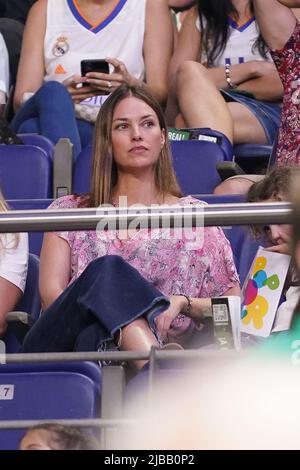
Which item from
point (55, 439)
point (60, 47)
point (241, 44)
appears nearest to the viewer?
point (55, 439)

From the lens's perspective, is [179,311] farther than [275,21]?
No

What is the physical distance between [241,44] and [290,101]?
2.23ft

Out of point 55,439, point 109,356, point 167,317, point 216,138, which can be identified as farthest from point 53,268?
point 55,439

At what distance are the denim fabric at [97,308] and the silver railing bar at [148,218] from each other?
0.50 m

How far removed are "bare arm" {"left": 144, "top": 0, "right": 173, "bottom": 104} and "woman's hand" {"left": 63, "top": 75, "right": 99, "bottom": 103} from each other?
0.78 ft

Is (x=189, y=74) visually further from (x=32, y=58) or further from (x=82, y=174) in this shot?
(x=32, y=58)

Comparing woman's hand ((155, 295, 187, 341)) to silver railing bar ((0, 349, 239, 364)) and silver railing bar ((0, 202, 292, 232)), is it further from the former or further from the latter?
silver railing bar ((0, 202, 292, 232))

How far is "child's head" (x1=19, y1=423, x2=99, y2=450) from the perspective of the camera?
87.4 inches

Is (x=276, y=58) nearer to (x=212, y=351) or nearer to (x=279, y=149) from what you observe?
(x=279, y=149)

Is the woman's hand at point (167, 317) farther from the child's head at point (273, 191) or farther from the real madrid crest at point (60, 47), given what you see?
the real madrid crest at point (60, 47)

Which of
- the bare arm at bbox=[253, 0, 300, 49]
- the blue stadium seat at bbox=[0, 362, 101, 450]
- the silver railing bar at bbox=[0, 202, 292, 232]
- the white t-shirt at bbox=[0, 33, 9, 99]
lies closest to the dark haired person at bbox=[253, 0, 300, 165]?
the bare arm at bbox=[253, 0, 300, 49]

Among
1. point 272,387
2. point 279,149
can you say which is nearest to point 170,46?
point 279,149

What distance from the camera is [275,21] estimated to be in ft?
15.5

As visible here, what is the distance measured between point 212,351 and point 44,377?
0.46m
